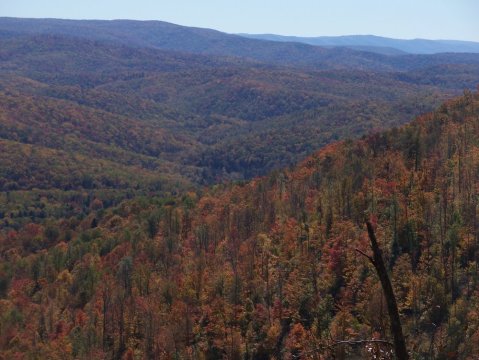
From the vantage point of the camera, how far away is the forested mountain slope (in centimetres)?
6166

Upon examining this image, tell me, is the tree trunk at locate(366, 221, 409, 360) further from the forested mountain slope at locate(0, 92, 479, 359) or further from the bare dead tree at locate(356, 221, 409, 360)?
the forested mountain slope at locate(0, 92, 479, 359)

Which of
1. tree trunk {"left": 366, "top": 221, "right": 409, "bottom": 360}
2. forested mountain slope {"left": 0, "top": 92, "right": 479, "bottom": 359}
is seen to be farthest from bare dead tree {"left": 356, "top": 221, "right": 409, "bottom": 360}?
forested mountain slope {"left": 0, "top": 92, "right": 479, "bottom": 359}

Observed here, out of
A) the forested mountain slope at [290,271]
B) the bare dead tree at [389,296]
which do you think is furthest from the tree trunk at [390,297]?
the forested mountain slope at [290,271]

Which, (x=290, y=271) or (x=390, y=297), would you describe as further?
(x=290, y=271)

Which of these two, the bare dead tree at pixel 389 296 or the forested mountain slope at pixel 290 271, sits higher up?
the bare dead tree at pixel 389 296

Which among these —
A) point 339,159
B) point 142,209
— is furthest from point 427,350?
point 142,209

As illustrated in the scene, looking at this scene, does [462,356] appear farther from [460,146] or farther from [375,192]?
[460,146]

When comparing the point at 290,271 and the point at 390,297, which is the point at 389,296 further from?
the point at 290,271

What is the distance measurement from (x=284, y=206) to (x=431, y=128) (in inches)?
1599

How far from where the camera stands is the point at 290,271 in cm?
8150

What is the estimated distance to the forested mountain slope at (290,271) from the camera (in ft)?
202

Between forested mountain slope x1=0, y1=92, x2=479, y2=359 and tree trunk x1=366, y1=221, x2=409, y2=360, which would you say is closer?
tree trunk x1=366, y1=221, x2=409, y2=360

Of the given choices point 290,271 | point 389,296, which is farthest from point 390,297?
point 290,271

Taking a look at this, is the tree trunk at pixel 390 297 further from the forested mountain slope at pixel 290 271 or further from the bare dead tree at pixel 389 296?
the forested mountain slope at pixel 290 271
